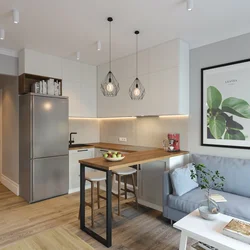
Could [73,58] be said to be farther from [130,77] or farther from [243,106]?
[243,106]

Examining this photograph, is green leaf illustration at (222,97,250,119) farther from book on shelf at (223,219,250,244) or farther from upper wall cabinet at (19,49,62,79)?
upper wall cabinet at (19,49,62,79)

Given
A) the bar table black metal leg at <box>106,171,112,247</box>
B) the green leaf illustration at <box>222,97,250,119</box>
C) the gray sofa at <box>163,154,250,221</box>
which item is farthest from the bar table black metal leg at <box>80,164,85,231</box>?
the green leaf illustration at <box>222,97,250,119</box>

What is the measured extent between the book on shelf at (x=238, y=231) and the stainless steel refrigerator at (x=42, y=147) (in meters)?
3.06

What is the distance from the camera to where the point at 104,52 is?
382cm

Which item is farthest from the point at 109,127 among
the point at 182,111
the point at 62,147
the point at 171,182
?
the point at 171,182

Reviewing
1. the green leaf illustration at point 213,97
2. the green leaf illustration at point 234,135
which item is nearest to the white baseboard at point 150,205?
the green leaf illustration at point 234,135

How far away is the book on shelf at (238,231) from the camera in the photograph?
60.8 inches

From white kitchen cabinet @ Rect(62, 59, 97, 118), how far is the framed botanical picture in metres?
2.50

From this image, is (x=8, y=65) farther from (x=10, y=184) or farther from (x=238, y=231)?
(x=238, y=231)

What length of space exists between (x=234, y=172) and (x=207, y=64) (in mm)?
1742

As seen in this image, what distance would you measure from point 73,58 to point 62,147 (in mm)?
1860

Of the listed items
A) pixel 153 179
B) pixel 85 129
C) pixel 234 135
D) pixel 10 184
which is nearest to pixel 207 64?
pixel 234 135

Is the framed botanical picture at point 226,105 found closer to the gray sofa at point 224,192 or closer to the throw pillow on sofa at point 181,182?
the gray sofa at point 224,192

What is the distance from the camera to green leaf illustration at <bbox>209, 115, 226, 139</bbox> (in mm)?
3082
